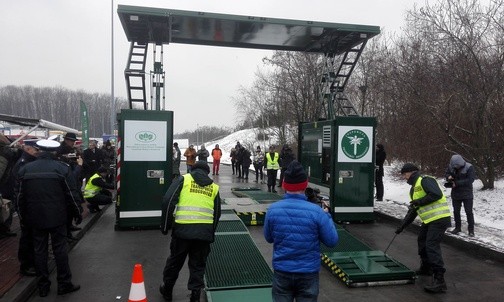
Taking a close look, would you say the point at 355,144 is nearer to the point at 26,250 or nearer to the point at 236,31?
the point at 236,31

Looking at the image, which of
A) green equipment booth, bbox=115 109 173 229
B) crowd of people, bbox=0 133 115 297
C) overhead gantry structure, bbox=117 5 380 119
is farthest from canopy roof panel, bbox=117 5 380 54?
crowd of people, bbox=0 133 115 297

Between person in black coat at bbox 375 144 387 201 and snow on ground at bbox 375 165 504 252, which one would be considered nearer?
snow on ground at bbox 375 165 504 252

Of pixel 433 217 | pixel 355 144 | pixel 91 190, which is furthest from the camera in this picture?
pixel 91 190

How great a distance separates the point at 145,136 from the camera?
8789 mm

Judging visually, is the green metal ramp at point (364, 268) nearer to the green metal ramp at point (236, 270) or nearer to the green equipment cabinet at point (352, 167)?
the green metal ramp at point (236, 270)

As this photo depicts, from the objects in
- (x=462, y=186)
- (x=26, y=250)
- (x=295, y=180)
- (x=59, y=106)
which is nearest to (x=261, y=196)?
(x=462, y=186)

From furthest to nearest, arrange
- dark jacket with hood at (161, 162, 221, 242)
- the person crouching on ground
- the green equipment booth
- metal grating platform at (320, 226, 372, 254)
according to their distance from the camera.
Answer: the person crouching on ground → the green equipment booth → metal grating platform at (320, 226, 372, 254) → dark jacket with hood at (161, 162, 221, 242)

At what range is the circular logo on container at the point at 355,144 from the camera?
9.54 m

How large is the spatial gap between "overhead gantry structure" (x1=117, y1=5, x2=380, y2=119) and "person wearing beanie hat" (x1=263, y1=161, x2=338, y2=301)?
6.80 meters

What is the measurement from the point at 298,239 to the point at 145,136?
6.19 m

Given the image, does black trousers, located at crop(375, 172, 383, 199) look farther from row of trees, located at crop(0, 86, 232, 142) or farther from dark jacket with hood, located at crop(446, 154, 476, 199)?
row of trees, located at crop(0, 86, 232, 142)

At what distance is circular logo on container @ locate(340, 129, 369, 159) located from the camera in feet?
31.3

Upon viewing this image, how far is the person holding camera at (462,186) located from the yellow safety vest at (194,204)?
5.36m

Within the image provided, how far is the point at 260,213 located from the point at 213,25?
4677 mm
